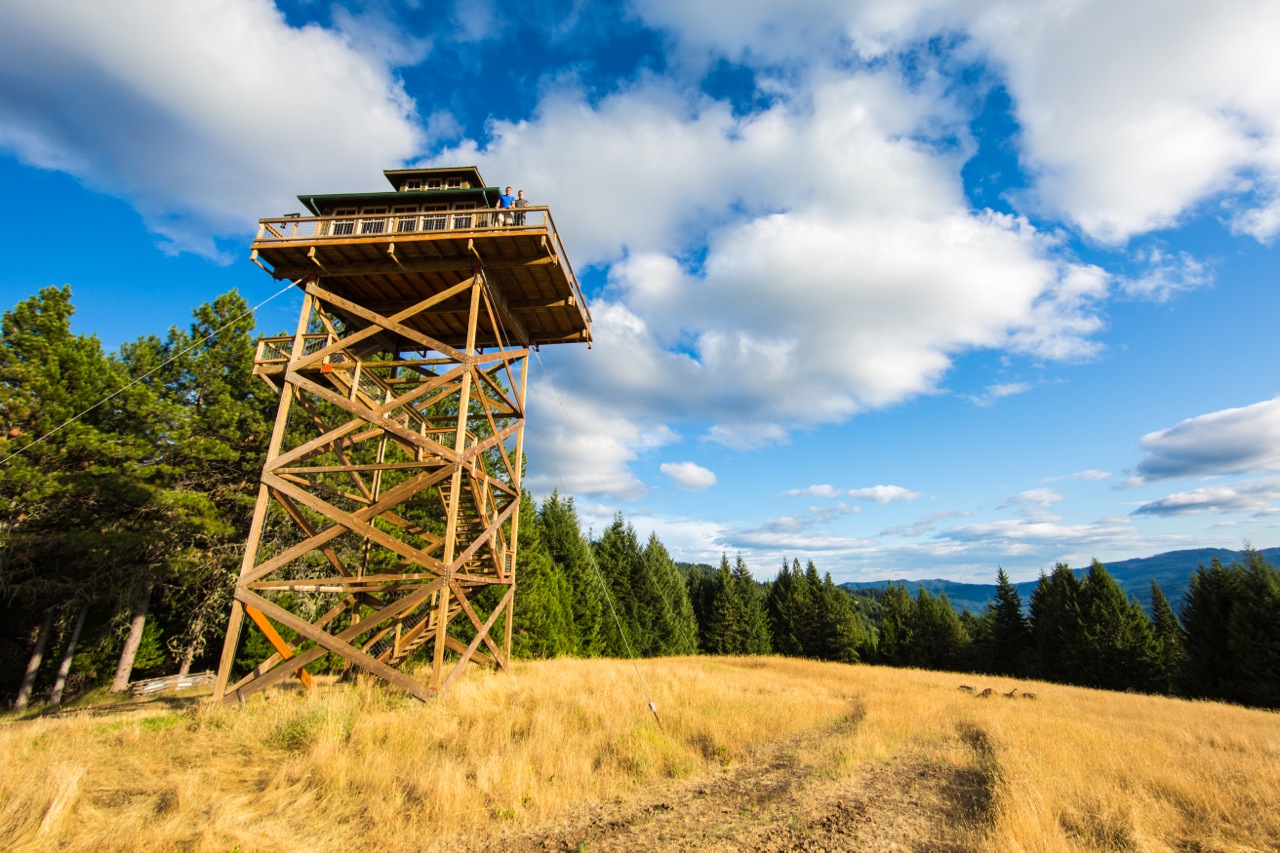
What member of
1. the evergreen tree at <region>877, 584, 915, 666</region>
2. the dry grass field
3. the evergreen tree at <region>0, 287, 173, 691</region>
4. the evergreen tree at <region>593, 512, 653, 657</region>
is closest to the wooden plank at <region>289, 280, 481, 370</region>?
the dry grass field

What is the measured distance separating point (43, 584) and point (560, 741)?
2042cm

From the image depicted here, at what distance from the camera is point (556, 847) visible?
173 inches

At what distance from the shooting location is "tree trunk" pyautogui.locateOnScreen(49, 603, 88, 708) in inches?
A: 694

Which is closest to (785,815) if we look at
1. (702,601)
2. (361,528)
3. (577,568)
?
(361,528)

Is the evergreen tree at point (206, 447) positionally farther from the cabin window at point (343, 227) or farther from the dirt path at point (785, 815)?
the dirt path at point (785, 815)

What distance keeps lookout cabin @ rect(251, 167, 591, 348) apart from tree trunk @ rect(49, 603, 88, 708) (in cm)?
1674

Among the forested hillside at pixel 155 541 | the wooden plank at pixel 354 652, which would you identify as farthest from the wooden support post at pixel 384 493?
the forested hillside at pixel 155 541

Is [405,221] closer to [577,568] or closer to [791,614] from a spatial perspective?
[577,568]

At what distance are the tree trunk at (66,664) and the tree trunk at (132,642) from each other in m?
1.37

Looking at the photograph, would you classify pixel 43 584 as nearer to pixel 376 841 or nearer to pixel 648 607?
pixel 376 841

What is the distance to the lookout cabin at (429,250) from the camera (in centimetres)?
1071

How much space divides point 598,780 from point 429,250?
10.1 metres

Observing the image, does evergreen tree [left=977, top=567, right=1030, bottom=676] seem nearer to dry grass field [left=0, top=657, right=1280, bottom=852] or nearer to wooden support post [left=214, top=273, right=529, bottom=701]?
dry grass field [left=0, top=657, right=1280, bottom=852]

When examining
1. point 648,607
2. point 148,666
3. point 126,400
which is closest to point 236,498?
point 126,400
